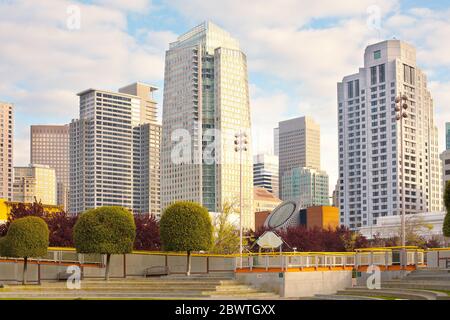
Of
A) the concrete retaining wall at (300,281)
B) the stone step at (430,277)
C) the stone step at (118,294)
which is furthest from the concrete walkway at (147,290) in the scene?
the stone step at (430,277)

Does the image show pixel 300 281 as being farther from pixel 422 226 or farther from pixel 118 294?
pixel 422 226

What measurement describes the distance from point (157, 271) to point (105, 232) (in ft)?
24.7

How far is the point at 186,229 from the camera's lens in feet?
171

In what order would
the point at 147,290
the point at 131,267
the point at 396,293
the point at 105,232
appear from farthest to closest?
the point at 131,267
the point at 105,232
the point at 147,290
the point at 396,293

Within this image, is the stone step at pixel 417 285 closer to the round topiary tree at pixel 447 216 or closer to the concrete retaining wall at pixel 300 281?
the concrete retaining wall at pixel 300 281

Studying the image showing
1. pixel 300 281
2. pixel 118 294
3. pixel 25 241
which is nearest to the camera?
pixel 118 294

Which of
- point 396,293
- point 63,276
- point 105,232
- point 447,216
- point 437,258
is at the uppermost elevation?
point 447,216

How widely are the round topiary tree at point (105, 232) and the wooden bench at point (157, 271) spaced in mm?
4911

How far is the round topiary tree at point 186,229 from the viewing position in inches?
2051

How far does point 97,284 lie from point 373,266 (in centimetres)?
1779

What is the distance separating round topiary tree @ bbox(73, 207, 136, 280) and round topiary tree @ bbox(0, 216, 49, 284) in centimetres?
258

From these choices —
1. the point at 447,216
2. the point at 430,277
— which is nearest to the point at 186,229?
the point at 430,277

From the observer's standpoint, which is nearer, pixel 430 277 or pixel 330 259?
pixel 430 277
